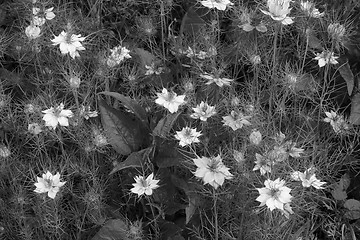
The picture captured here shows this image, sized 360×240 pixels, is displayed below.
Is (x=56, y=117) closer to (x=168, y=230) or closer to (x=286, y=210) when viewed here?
(x=168, y=230)

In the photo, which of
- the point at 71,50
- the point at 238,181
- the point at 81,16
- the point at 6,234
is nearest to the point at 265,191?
the point at 238,181

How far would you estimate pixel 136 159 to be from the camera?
1992mm

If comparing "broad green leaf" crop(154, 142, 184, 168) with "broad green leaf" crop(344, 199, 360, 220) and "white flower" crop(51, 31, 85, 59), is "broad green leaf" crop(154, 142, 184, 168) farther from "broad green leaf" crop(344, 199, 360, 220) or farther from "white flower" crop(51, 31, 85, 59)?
"broad green leaf" crop(344, 199, 360, 220)

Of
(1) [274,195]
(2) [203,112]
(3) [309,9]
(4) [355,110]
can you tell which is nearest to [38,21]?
(2) [203,112]

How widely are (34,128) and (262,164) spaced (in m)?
0.75

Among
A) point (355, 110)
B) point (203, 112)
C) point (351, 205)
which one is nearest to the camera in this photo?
point (203, 112)

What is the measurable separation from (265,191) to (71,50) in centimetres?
79

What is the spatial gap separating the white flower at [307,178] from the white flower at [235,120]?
0.68ft

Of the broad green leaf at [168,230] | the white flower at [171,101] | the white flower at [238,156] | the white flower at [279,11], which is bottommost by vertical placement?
the broad green leaf at [168,230]

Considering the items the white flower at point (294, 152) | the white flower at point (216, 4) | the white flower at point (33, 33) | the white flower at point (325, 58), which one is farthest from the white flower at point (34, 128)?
the white flower at point (325, 58)

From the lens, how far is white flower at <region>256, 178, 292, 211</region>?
5.26 ft

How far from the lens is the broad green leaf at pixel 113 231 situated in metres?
1.96

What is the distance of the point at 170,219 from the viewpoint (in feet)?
6.86

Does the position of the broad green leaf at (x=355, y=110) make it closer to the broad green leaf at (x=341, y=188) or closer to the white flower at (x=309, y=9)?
the broad green leaf at (x=341, y=188)
